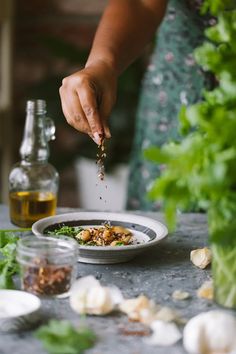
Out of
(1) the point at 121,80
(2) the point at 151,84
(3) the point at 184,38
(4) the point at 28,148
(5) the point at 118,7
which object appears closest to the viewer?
(4) the point at 28,148

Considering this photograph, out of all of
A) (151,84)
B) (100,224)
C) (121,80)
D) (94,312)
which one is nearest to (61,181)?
(121,80)

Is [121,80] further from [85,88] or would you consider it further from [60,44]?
[85,88]

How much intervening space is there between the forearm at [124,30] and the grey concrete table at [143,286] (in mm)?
404

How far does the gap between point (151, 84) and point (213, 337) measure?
1.42 metres

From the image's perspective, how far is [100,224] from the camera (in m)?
1.49

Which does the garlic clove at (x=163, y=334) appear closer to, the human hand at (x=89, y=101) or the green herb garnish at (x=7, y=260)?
the green herb garnish at (x=7, y=260)

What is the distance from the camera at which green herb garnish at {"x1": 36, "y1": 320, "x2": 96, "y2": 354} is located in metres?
0.91

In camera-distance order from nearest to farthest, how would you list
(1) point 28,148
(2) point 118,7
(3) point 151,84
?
(1) point 28,148 → (2) point 118,7 → (3) point 151,84

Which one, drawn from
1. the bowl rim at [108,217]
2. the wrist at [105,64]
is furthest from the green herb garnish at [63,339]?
the wrist at [105,64]

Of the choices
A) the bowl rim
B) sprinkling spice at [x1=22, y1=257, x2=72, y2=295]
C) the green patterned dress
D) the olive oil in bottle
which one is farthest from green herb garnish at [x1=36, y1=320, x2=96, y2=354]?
the green patterned dress

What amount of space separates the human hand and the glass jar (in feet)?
1.13

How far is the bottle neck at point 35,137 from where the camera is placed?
5.27 feet

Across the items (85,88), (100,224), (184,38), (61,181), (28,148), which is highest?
(184,38)

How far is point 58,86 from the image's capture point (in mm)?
3207
